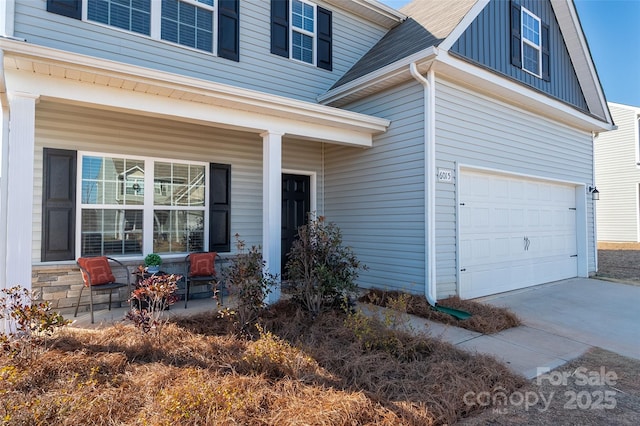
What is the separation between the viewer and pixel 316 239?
4.95 meters

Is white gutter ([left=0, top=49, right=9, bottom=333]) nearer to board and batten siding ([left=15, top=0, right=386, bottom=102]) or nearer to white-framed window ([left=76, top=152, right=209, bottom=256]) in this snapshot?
white-framed window ([left=76, top=152, right=209, bottom=256])

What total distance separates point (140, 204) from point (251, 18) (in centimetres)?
388

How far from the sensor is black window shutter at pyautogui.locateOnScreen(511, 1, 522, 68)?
720 cm

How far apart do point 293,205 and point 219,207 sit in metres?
1.63

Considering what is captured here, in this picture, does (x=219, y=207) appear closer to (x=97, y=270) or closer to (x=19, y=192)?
(x=97, y=270)

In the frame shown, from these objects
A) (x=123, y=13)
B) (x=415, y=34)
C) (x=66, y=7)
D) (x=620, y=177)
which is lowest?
(x=620, y=177)

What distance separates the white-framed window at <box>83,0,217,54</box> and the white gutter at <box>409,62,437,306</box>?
11.8 feet

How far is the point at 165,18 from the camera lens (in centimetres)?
614

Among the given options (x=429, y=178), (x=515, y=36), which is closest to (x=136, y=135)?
(x=429, y=178)

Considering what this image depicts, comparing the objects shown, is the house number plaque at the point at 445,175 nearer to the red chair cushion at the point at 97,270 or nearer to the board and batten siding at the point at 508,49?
the board and batten siding at the point at 508,49

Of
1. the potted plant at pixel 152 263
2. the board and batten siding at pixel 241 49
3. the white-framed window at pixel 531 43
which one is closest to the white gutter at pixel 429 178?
the board and batten siding at pixel 241 49

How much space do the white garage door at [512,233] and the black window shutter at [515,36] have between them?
7.35 ft

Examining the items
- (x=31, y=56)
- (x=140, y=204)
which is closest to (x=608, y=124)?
(x=140, y=204)

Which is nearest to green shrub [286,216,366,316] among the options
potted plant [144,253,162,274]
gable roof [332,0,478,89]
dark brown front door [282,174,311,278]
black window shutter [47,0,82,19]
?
potted plant [144,253,162,274]
